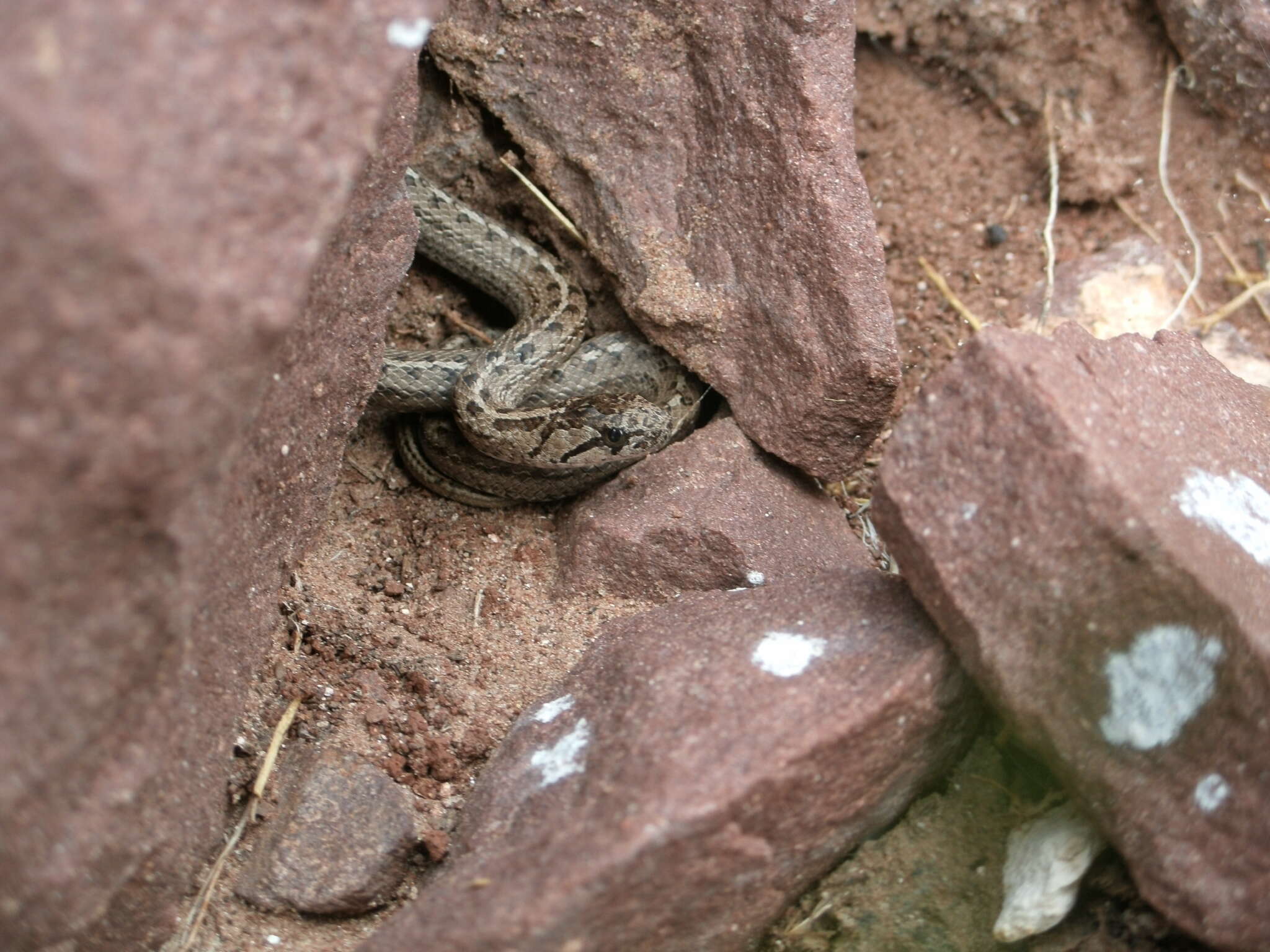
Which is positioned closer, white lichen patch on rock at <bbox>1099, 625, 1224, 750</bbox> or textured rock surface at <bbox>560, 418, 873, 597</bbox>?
white lichen patch on rock at <bbox>1099, 625, 1224, 750</bbox>

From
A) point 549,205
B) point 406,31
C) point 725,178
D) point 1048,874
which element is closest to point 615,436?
point 549,205

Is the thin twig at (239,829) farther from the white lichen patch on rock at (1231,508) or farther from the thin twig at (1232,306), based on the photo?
the thin twig at (1232,306)

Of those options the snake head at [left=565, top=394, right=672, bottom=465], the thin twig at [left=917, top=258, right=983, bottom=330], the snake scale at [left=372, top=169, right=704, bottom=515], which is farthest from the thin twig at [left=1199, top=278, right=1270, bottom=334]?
the snake head at [left=565, top=394, right=672, bottom=465]

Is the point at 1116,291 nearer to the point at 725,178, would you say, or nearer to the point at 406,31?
the point at 725,178

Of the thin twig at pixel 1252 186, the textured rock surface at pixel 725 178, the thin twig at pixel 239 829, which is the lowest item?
the thin twig at pixel 239 829

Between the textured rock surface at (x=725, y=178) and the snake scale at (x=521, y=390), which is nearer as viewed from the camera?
the textured rock surface at (x=725, y=178)

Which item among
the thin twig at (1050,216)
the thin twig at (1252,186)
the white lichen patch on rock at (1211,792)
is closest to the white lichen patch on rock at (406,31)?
the white lichen patch on rock at (1211,792)

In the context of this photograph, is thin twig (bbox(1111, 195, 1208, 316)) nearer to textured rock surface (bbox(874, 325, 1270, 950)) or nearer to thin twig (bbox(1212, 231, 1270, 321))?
thin twig (bbox(1212, 231, 1270, 321))
